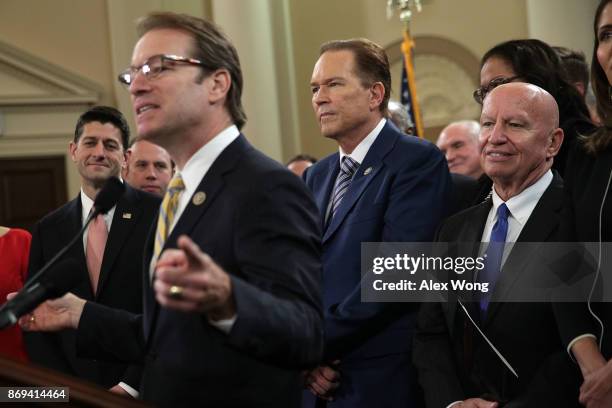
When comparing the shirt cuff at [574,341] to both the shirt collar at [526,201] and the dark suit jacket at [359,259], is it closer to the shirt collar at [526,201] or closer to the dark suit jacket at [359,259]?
the shirt collar at [526,201]

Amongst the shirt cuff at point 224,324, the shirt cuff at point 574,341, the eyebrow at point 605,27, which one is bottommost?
the shirt cuff at point 574,341

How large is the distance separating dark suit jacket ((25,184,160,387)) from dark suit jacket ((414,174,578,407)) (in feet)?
3.55

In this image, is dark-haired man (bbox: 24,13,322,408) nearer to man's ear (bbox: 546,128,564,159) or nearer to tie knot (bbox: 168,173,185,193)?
tie knot (bbox: 168,173,185,193)

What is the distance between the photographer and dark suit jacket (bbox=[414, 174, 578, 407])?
2.48m

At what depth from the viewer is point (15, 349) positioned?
349 cm

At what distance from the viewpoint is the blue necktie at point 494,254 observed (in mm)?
2660

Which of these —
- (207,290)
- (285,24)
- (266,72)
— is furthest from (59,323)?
(285,24)

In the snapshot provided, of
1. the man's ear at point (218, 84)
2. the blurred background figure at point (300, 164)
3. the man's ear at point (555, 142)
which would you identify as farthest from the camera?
the blurred background figure at point (300, 164)

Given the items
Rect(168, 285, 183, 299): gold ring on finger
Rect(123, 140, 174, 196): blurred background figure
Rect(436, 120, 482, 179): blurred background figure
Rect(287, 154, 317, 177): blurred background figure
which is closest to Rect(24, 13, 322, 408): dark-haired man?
Rect(168, 285, 183, 299): gold ring on finger

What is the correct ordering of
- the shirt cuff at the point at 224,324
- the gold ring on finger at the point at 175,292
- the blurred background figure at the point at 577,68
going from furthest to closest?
the blurred background figure at the point at 577,68
the shirt cuff at the point at 224,324
the gold ring on finger at the point at 175,292

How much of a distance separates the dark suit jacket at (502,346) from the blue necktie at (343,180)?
0.48m

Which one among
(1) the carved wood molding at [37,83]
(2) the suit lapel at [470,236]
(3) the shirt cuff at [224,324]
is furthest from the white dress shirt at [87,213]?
(1) the carved wood molding at [37,83]

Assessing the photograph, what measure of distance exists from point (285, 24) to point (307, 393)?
25.2 feet

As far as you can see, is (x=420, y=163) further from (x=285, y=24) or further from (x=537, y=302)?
(x=285, y=24)
